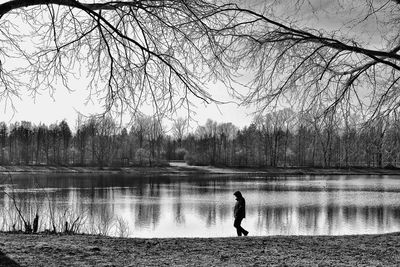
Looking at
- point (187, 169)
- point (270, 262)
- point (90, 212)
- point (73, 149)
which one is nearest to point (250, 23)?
point (270, 262)

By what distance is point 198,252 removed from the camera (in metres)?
6.66

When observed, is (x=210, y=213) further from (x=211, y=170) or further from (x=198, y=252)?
(x=211, y=170)

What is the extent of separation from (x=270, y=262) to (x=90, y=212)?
60.5ft

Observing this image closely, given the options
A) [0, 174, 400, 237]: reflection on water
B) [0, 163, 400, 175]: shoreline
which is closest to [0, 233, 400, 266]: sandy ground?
[0, 174, 400, 237]: reflection on water

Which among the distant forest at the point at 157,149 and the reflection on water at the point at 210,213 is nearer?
the reflection on water at the point at 210,213

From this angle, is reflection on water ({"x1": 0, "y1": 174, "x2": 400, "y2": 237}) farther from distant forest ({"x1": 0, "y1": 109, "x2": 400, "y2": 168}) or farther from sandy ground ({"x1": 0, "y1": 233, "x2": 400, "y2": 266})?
distant forest ({"x1": 0, "y1": 109, "x2": 400, "y2": 168})

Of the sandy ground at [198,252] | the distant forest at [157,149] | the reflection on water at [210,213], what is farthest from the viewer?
the distant forest at [157,149]

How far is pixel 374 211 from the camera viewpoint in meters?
25.6

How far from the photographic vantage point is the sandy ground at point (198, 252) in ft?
19.3

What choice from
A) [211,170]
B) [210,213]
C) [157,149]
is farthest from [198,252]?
[157,149]

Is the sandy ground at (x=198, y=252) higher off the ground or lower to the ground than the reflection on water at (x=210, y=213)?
higher

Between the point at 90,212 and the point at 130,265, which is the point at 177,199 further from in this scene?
the point at 130,265

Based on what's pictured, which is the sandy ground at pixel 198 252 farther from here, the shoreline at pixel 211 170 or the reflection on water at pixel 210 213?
the shoreline at pixel 211 170

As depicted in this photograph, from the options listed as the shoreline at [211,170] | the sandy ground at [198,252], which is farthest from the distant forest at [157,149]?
the sandy ground at [198,252]
